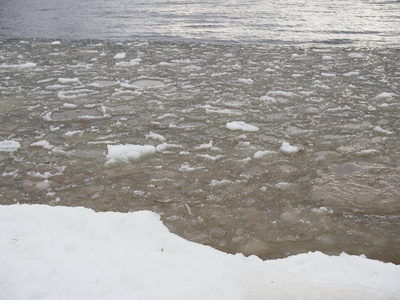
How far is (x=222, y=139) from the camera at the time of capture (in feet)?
15.5

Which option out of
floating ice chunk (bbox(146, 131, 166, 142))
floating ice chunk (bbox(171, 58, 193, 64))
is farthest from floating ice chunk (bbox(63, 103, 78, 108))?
floating ice chunk (bbox(171, 58, 193, 64))

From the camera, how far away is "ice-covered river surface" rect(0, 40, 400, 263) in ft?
10.5

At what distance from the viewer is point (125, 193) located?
3611 millimetres

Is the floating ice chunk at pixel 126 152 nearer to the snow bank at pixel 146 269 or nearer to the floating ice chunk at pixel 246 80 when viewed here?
the snow bank at pixel 146 269

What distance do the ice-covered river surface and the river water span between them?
0.02 meters

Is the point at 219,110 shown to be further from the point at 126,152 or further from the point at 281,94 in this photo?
the point at 126,152

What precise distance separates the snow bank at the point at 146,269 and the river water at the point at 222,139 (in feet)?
1.33

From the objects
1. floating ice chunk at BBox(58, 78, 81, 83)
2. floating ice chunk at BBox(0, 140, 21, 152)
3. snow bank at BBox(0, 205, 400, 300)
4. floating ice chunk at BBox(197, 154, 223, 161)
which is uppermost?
snow bank at BBox(0, 205, 400, 300)

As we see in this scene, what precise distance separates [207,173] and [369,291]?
6.87ft

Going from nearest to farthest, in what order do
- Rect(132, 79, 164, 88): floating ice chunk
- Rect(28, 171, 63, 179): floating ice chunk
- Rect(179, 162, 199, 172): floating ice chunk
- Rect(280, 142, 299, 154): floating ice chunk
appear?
Rect(28, 171, 63, 179): floating ice chunk, Rect(179, 162, 199, 172): floating ice chunk, Rect(280, 142, 299, 154): floating ice chunk, Rect(132, 79, 164, 88): floating ice chunk

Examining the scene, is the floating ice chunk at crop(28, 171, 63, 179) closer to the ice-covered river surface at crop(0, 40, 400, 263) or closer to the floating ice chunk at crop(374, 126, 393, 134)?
the ice-covered river surface at crop(0, 40, 400, 263)

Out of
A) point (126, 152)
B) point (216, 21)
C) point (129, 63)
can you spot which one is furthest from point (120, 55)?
point (216, 21)

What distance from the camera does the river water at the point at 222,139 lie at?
128 inches

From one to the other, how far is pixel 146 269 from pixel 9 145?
317 centimetres
